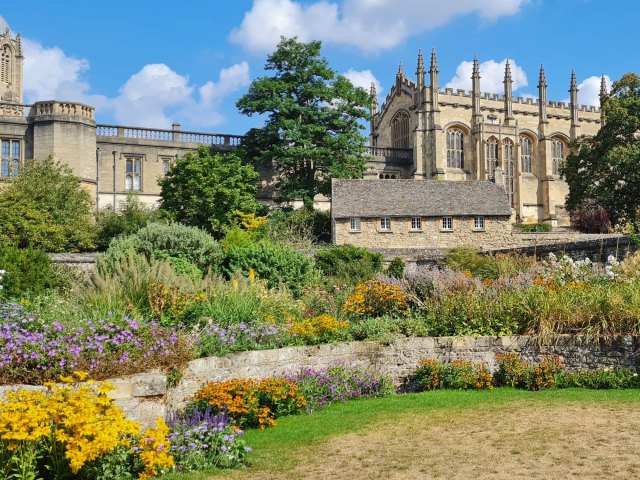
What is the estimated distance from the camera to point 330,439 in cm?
869

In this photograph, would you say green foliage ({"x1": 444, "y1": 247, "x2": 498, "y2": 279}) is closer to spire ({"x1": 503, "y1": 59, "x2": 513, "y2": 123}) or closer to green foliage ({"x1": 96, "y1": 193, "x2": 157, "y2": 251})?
green foliage ({"x1": 96, "y1": 193, "x2": 157, "y2": 251})

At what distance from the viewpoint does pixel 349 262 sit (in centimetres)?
2398

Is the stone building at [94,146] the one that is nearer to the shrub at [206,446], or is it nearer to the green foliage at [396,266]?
the green foliage at [396,266]

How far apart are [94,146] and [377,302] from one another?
109 ft

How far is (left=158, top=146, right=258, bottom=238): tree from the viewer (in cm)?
3781

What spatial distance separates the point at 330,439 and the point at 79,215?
87.0ft

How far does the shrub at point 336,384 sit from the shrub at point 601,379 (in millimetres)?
2881

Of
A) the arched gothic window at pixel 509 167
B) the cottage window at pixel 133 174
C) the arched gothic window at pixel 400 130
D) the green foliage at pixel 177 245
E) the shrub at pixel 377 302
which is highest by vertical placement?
the arched gothic window at pixel 400 130

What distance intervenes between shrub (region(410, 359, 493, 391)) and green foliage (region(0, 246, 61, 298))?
818 centimetres

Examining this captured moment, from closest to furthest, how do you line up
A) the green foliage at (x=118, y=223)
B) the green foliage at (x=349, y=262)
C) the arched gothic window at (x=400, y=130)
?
the green foliage at (x=349, y=262) → the green foliage at (x=118, y=223) → the arched gothic window at (x=400, y=130)

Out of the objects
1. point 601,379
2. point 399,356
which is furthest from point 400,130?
point 601,379

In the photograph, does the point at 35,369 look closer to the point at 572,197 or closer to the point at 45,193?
the point at 45,193

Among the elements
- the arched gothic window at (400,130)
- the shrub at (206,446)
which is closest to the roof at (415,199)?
the arched gothic window at (400,130)

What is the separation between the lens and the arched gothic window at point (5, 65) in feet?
243
